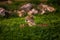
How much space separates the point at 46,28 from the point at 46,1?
14.5 ft

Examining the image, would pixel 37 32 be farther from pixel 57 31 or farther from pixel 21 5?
pixel 21 5

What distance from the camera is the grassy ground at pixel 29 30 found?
29.8 ft

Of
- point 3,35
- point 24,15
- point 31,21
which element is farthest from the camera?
point 24,15

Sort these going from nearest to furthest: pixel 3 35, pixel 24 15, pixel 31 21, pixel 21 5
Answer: pixel 3 35, pixel 31 21, pixel 24 15, pixel 21 5

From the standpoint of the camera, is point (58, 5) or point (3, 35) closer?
point (3, 35)

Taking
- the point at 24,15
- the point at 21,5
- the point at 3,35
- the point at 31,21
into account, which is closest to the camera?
the point at 3,35

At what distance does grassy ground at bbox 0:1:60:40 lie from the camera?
909 cm

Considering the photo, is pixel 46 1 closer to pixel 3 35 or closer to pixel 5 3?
pixel 5 3

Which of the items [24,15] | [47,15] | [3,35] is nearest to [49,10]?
[47,15]

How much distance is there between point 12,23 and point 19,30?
100cm

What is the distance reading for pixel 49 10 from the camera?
494 inches

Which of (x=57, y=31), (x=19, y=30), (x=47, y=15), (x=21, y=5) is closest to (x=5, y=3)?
(x=21, y=5)

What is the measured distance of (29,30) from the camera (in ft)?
31.7

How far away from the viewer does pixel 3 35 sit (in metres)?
9.25
